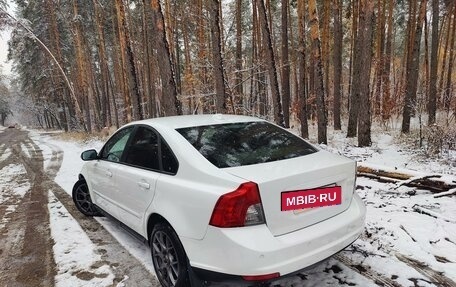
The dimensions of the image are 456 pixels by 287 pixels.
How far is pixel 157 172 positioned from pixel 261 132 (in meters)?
1.12

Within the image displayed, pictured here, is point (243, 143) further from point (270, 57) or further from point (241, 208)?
point (270, 57)

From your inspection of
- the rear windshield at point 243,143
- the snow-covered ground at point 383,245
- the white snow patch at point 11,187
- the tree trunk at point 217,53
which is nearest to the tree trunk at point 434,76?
the tree trunk at point 217,53

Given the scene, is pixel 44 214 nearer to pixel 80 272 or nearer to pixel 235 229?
pixel 80 272

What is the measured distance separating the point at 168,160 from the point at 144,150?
23.3 inches

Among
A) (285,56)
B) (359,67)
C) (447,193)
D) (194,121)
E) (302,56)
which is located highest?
(285,56)

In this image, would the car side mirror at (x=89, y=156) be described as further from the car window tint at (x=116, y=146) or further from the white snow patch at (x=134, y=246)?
the white snow patch at (x=134, y=246)

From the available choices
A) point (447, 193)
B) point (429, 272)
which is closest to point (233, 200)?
point (429, 272)

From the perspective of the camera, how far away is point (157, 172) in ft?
9.94

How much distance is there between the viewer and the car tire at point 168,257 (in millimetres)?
2674

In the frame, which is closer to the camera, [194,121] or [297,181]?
[297,181]

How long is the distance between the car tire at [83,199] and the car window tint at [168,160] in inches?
108

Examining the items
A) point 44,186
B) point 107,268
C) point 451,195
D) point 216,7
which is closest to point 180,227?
point 107,268

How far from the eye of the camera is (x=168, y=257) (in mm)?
2869

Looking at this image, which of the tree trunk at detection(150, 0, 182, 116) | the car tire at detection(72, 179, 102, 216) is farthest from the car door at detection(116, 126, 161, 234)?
the tree trunk at detection(150, 0, 182, 116)
